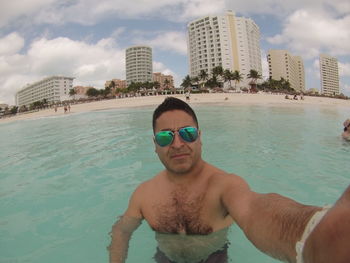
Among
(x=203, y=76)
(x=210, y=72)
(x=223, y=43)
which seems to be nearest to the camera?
(x=203, y=76)

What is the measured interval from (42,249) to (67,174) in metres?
3.35

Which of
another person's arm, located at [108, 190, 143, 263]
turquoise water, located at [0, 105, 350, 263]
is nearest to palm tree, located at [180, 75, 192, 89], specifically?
turquoise water, located at [0, 105, 350, 263]

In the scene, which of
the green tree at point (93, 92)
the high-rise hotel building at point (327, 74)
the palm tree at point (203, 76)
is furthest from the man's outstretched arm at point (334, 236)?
the high-rise hotel building at point (327, 74)

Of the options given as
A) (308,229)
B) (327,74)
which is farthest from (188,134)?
(327,74)

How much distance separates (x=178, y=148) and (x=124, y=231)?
0.97 m

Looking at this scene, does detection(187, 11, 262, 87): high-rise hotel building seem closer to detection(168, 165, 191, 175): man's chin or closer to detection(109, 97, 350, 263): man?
detection(109, 97, 350, 263): man

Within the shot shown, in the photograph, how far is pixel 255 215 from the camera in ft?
4.70

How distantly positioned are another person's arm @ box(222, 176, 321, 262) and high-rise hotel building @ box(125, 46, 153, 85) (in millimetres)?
165554

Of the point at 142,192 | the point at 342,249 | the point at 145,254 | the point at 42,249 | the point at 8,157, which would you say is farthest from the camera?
the point at 8,157

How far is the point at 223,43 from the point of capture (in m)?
115

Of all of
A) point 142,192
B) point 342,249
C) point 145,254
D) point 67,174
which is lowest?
point 145,254

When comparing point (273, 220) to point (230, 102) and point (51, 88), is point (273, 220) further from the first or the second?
point (51, 88)

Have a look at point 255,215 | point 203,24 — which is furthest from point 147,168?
point 203,24

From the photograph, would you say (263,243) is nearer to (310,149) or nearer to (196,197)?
(196,197)
